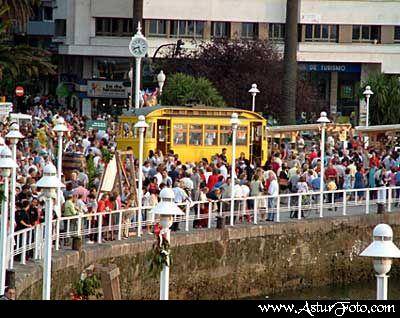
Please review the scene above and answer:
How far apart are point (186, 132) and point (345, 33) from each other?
48512 millimetres

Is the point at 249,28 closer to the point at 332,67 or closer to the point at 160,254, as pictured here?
the point at 332,67

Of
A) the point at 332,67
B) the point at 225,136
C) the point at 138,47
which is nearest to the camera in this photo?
the point at 138,47

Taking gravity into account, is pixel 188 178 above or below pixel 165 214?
below

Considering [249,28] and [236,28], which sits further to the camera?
[249,28]

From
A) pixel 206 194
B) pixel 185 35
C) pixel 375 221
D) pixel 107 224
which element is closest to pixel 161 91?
pixel 375 221

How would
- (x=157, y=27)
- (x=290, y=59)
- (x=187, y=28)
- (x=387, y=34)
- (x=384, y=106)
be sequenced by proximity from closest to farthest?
(x=290, y=59) → (x=384, y=106) → (x=157, y=27) → (x=187, y=28) → (x=387, y=34)

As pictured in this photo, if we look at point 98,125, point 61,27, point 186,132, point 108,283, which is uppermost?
point 61,27

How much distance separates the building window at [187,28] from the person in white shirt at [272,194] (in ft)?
182

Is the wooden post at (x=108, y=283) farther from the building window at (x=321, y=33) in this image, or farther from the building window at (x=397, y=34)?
the building window at (x=397, y=34)

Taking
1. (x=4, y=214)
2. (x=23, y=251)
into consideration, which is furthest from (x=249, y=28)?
(x=4, y=214)

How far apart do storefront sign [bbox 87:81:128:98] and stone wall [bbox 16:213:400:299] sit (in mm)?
52564

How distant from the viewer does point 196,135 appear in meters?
50.4

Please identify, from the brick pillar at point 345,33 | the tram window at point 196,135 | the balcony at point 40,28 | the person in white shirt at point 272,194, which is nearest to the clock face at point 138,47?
the tram window at point 196,135

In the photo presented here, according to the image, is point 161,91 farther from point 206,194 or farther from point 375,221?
point 206,194
